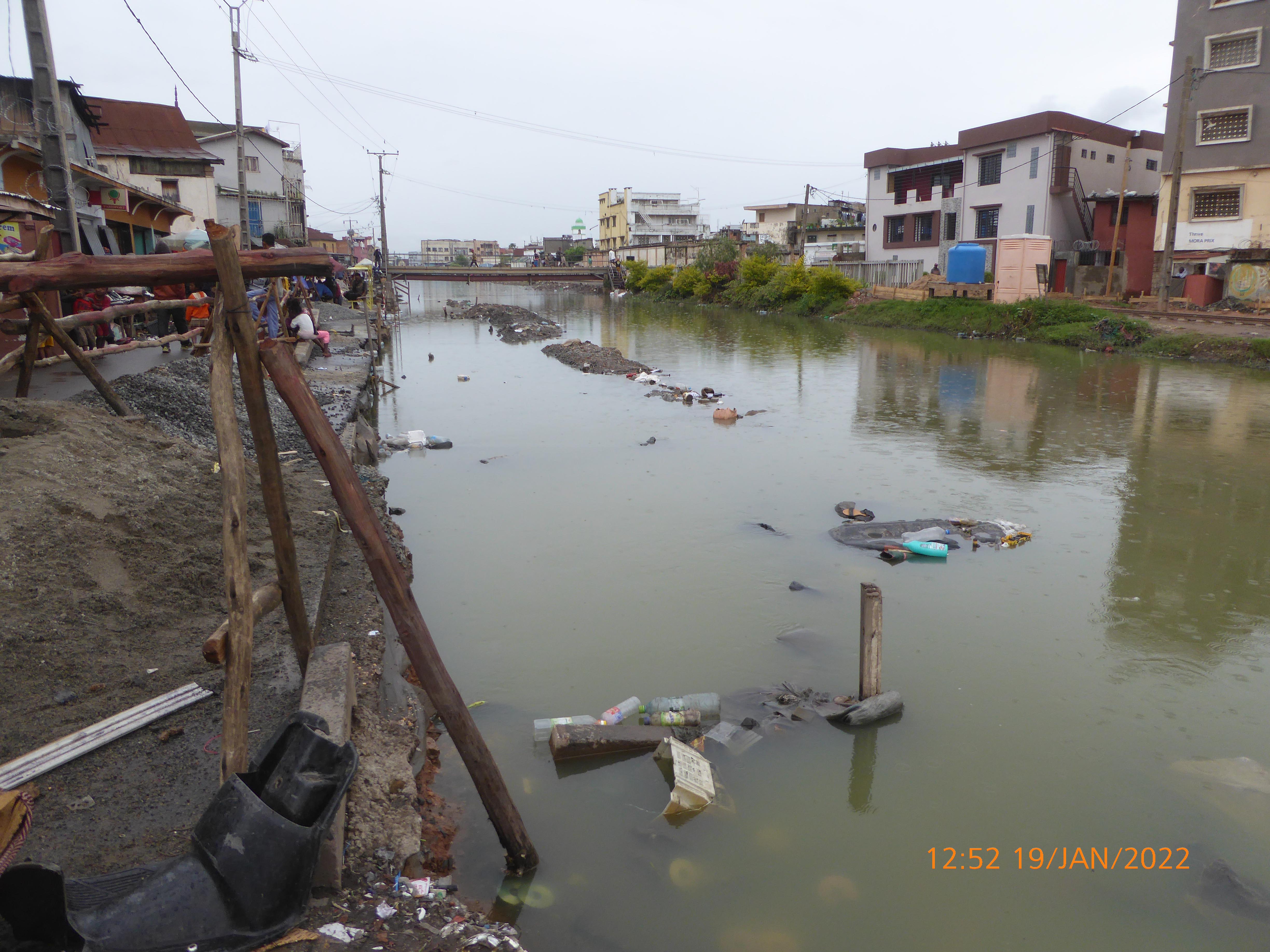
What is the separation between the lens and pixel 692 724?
5.20 metres

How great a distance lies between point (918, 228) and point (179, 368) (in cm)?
3458

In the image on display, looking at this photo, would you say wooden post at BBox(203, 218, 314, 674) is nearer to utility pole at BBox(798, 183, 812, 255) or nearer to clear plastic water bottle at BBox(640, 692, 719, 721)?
clear plastic water bottle at BBox(640, 692, 719, 721)

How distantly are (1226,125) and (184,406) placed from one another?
90.6 ft

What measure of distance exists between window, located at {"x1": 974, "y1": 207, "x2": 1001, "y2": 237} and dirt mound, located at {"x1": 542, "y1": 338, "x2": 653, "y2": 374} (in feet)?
58.0

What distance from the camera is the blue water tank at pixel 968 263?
29.6 metres

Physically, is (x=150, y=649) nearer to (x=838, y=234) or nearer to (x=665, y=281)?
(x=838, y=234)

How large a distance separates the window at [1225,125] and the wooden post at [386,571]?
2826 centimetres

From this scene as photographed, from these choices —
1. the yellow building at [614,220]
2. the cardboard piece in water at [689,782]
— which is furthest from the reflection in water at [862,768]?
the yellow building at [614,220]

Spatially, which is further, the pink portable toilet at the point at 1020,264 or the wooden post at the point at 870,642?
the pink portable toilet at the point at 1020,264

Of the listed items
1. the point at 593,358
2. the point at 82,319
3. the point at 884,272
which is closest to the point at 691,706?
the point at 82,319

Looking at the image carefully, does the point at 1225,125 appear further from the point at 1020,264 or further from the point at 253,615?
the point at 253,615

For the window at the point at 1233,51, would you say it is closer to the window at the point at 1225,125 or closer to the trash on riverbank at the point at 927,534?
the window at the point at 1225,125
